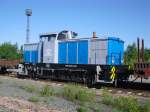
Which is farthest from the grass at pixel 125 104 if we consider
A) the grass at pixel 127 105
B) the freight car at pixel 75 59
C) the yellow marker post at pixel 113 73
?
the freight car at pixel 75 59

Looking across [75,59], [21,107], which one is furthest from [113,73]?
[21,107]

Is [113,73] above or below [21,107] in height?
above

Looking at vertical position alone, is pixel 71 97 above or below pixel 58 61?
below

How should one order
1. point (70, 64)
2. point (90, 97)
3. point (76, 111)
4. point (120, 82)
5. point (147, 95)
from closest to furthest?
point (76, 111) → point (90, 97) → point (147, 95) → point (120, 82) → point (70, 64)

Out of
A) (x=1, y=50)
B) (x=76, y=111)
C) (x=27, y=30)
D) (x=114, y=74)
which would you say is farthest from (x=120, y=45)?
(x=1, y=50)

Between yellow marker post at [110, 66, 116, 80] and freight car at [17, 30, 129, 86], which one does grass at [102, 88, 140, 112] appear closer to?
yellow marker post at [110, 66, 116, 80]

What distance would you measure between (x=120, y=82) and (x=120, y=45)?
2.42 meters

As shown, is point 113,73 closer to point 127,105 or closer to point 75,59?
point 75,59

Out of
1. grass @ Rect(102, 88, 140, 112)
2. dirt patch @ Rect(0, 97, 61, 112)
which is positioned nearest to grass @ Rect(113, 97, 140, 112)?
grass @ Rect(102, 88, 140, 112)

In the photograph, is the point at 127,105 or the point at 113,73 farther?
the point at 113,73

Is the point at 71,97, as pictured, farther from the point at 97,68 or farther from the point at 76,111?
the point at 97,68

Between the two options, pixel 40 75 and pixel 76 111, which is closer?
pixel 76 111

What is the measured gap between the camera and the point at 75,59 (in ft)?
70.2

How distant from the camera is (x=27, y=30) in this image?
47.7m
